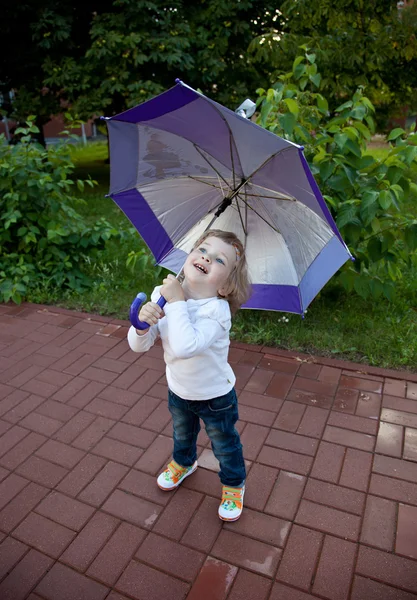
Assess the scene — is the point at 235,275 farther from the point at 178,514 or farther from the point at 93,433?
the point at 93,433

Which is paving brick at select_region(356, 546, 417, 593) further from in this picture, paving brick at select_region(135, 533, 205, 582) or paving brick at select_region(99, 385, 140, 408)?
paving brick at select_region(99, 385, 140, 408)

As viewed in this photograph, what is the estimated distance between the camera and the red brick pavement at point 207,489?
2049 millimetres

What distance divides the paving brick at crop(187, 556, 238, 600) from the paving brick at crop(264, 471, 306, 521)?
391 mm

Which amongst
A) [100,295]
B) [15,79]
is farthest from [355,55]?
[15,79]

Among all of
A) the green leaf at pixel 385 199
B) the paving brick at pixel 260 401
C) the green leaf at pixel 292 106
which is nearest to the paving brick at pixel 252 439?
the paving brick at pixel 260 401

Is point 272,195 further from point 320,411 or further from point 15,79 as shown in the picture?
point 15,79

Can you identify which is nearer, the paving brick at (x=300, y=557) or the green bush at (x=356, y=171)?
the paving brick at (x=300, y=557)

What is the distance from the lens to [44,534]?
2.28 m

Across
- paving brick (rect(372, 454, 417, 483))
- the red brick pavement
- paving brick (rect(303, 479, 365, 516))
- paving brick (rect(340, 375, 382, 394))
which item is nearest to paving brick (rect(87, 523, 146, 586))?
the red brick pavement

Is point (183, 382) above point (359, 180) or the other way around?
the other way around

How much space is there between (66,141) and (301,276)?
12.4 ft

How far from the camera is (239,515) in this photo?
2.32m

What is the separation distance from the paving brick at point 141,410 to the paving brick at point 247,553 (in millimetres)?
1028

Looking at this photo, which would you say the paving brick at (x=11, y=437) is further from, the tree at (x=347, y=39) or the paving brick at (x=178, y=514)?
the tree at (x=347, y=39)
